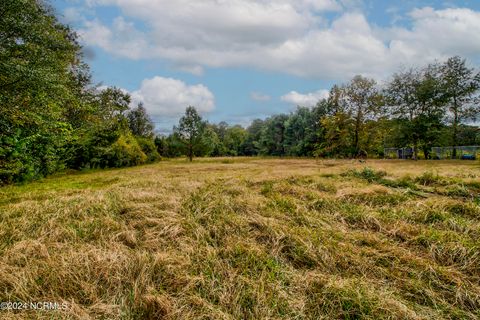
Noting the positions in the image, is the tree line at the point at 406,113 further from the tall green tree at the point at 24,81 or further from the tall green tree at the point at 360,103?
the tall green tree at the point at 24,81

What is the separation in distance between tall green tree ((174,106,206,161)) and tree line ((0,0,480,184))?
0.34 feet

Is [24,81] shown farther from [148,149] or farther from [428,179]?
[148,149]

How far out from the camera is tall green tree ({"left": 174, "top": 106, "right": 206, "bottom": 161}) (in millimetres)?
26562

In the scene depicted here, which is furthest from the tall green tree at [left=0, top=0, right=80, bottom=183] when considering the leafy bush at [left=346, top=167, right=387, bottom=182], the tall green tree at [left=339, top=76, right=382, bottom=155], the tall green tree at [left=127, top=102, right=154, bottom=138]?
the tall green tree at [left=127, top=102, right=154, bottom=138]

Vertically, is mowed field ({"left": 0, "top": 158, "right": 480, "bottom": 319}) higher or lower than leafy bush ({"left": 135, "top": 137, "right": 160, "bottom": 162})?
lower

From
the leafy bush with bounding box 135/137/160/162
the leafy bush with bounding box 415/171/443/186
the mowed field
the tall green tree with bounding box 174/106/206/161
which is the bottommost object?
the mowed field

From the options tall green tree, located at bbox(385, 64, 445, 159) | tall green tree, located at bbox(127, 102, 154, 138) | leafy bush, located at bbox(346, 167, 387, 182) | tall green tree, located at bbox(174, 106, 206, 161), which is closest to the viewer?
leafy bush, located at bbox(346, 167, 387, 182)

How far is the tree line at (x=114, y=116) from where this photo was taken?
7.25 meters

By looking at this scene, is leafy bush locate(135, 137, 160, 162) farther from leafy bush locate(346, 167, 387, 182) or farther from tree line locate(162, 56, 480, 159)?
leafy bush locate(346, 167, 387, 182)

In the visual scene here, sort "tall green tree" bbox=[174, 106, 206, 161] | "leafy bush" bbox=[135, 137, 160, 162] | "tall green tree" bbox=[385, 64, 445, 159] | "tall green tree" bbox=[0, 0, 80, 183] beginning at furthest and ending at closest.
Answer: "tall green tree" bbox=[174, 106, 206, 161]
"leafy bush" bbox=[135, 137, 160, 162]
"tall green tree" bbox=[385, 64, 445, 159]
"tall green tree" bbox=[0, 0, 80, 183]

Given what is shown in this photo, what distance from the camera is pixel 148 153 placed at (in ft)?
85.3


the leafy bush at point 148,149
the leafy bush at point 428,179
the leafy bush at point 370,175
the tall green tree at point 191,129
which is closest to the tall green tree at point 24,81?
the leafy bush at point 370,175

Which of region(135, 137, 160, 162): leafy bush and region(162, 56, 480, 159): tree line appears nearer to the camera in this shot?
region(162, 56, 480, 159): tree line

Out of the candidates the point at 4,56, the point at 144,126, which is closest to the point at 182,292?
the point at 4,56
